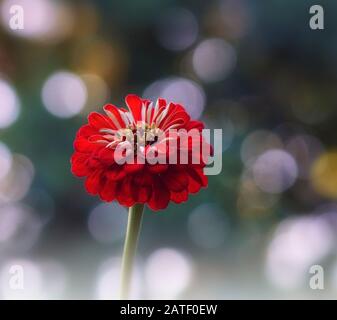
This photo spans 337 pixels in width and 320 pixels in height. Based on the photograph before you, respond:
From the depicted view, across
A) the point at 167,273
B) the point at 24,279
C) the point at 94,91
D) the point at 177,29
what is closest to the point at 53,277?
the point at 24,279

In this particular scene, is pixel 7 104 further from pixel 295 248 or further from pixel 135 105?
pixel 295 248

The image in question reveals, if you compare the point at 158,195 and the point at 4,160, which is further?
the point at 4,160

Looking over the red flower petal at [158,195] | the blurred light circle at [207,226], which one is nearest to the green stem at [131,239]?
the red flower petal at [158,195]

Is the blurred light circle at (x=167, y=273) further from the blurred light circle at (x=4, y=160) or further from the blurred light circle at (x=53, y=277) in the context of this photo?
the blurred light circle at (x=4, y=160)

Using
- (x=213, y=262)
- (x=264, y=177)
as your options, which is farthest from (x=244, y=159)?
(x=213, y=262)

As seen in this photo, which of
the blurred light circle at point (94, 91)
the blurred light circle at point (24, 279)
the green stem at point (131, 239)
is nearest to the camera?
the green stem at point (131, 239)

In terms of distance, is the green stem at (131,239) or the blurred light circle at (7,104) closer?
the green stem at (131,239)

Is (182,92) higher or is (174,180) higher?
(182,92)

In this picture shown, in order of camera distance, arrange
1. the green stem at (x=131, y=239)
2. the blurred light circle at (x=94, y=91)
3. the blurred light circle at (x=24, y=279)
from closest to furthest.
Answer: the green stem at (x=131, y=239)
the blurred light circle at (x=24, y=279)
the blurred light circle at (x=94, y=91)
